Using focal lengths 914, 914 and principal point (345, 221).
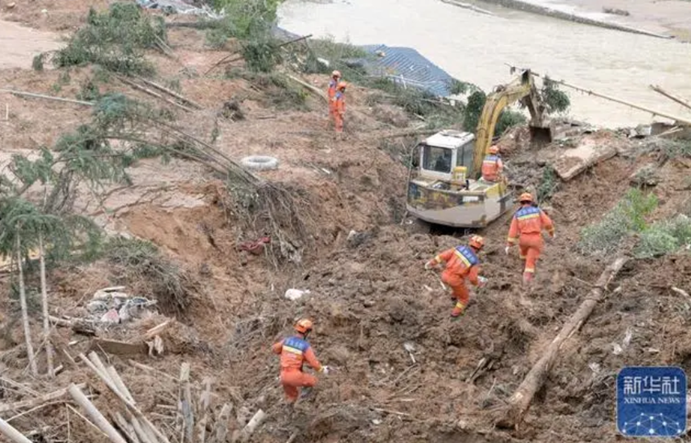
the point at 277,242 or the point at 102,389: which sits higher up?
the point at 102,389

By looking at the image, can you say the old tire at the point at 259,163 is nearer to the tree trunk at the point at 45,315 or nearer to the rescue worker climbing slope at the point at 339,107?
the rescue worker climbing slope at the point at 339,107

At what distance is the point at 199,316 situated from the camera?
528 inches

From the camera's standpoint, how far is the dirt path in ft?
82.8

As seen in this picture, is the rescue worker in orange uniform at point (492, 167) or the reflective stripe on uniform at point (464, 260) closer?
the reflective stripe on uniform at point (464, 260)

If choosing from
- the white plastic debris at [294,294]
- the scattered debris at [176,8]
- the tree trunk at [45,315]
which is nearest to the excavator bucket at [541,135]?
the white plastic debris at [294,294]

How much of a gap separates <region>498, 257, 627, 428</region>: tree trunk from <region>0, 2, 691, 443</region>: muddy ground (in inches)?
4.7

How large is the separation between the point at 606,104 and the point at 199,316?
20.8 m

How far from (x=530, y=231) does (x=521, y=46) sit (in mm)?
29537

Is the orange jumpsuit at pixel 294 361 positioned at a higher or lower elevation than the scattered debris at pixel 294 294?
higher

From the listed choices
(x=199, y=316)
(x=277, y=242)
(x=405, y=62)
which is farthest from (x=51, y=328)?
(x=405, y=62)

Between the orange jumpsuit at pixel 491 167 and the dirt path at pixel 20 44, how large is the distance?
45.3ft

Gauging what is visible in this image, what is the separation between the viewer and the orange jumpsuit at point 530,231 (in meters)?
13.4

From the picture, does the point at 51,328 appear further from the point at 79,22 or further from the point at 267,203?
the point at 79,22

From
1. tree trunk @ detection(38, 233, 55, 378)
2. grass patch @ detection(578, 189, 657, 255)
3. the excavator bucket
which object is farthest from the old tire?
tree trunk @ detection(38, 233, 55, 378)
